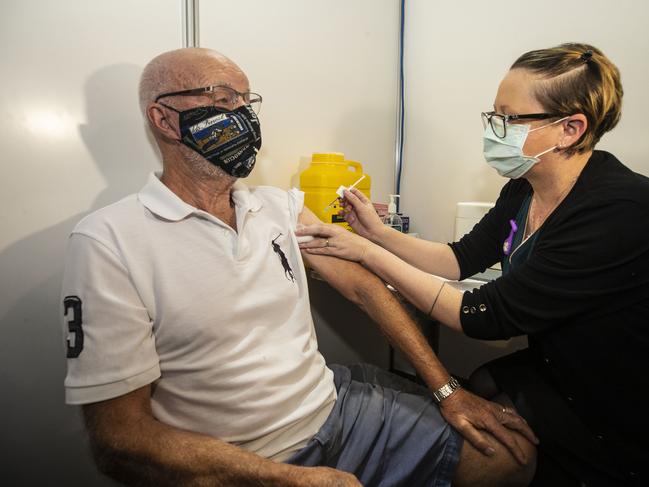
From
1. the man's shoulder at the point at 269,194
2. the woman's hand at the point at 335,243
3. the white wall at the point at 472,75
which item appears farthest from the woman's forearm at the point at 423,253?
the white wall at the point at 472,75

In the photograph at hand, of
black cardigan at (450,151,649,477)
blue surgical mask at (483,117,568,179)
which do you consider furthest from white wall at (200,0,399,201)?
black cardigan at (450,151,649,477)

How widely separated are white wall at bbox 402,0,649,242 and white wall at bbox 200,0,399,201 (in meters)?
0.15

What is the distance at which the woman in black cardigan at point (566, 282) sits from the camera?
86 cm

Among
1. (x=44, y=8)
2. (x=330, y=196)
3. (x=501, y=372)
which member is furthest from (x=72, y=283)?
(x=501, y=372)

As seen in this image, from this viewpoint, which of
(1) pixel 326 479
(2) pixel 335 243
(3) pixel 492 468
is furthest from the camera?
(2) pixel 335 243

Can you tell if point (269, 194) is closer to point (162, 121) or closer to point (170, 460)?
point (162, 121)

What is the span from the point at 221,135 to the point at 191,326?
49cm

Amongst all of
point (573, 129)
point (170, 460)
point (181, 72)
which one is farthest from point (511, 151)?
point (170, 460)

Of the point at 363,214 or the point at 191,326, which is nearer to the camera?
the point at 191,326

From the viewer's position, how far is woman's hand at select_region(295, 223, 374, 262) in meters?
1.18

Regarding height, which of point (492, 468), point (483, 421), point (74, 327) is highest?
point (74, 327)

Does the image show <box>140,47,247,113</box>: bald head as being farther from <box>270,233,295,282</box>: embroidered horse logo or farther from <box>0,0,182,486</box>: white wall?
<box>270,233,295,282</box>: embroidered horse logo

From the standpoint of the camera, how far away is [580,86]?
3.20 feet

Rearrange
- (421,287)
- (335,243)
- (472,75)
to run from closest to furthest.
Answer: (421,287), (335,243), (472,75)
